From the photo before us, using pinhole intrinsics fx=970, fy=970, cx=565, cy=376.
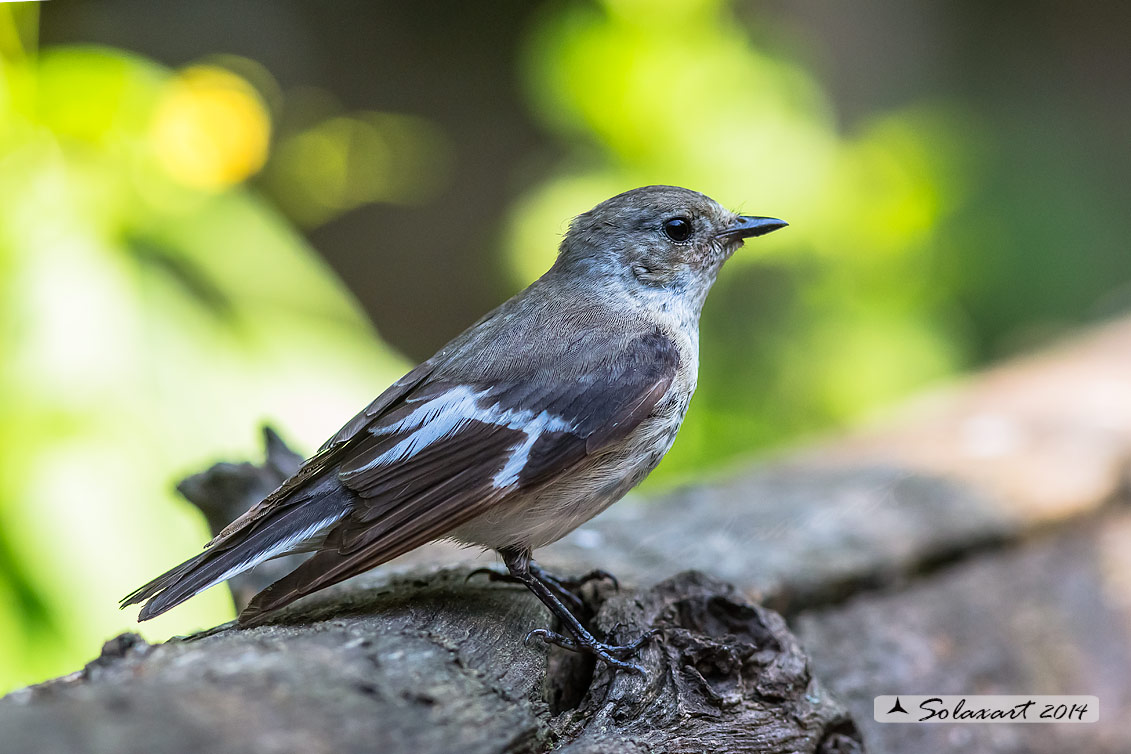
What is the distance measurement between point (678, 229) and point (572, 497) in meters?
0.97

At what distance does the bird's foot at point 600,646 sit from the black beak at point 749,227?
1.29m

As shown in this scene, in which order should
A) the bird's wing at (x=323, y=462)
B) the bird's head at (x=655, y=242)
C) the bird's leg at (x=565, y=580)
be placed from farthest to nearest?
1. the bird's head at (x=655, y=242)
2. the bird's leg at (x=565, y=580)
3. the bird's wing at (x=323, y=462)

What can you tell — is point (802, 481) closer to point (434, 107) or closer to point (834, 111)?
point (834, 111)

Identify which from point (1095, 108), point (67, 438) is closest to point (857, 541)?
point (67, 438)

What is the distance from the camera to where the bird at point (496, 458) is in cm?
205

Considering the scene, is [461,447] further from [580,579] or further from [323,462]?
[580,579]

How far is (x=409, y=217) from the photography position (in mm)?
8547

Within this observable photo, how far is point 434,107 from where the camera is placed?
8.62 metres

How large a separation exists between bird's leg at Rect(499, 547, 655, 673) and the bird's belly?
0.05 meters

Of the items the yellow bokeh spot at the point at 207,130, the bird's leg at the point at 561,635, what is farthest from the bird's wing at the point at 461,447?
the yellow bokeh spot at the point at 207,130

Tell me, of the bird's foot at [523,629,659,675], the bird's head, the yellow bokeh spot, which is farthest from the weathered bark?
the yellow bokeh spot

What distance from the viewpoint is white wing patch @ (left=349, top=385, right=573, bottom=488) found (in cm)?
218

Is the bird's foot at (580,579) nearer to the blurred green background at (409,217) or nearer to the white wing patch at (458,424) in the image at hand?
the white wing patch at (458,424)

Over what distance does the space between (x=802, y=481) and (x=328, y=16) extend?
660 centimetres
